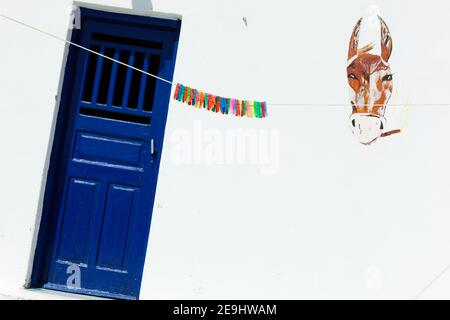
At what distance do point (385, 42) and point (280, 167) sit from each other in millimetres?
1387

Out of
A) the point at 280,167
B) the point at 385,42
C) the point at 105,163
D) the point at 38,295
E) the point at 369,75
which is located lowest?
the point at 38,295

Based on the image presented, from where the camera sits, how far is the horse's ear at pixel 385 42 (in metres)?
4.45

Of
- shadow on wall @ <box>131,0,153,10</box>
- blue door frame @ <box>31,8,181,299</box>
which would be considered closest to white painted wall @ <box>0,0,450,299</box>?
shadow on wall @ <box>131,0,153,10</box>

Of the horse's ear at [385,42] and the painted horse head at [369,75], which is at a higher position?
the horse's ear at [385,42]

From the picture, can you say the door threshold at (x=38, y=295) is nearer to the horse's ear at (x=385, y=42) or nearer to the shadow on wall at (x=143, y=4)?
the shadow on wall at (x=143, y=4)

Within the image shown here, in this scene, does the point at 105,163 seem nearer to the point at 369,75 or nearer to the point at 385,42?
the point at 369,75

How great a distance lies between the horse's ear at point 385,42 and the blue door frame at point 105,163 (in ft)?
5.74

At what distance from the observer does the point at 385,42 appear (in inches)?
175

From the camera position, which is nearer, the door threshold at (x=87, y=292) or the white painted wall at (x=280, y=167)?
the white painted wall at (x=280, y=167)

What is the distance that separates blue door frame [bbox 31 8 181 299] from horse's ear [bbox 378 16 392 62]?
1750 millimetres

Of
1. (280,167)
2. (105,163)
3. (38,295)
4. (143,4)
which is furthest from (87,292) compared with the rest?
(143,4)

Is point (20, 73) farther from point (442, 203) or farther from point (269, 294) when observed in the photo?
point (442, 203)

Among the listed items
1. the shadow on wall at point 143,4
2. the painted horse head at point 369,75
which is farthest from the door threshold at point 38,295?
the painted horse head at point 369,75

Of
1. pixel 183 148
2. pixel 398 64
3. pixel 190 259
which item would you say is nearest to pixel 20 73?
pixel 183 148
